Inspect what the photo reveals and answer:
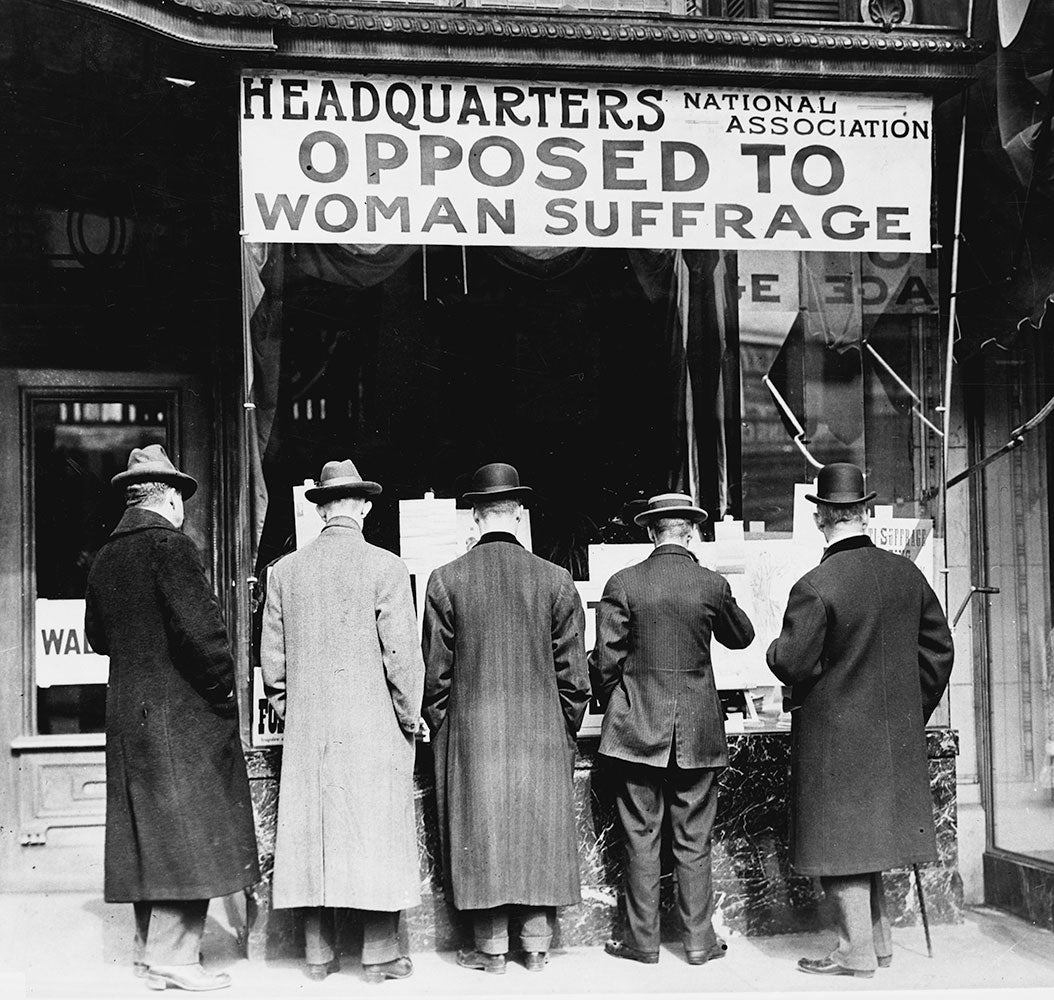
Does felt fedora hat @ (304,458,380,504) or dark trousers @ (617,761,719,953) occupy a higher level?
felt fedora hat @ (304,458,380,504)

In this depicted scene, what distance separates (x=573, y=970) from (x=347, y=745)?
58.3 inches

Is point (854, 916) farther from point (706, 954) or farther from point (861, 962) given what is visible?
point (706, 954)

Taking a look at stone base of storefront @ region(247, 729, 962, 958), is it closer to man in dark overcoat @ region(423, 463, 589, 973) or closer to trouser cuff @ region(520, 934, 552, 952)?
man in dark overcoat @ region(423, 463, 589, 973)

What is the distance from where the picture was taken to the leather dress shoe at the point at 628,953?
5.47 metres

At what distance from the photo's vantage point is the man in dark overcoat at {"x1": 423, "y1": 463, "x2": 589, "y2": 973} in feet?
17.5

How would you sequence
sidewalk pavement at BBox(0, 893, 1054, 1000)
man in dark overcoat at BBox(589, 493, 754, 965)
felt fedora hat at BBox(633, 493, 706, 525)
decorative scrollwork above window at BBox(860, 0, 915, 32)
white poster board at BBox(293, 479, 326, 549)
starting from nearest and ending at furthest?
sidewalk pavement at BBox(0, 893, 1054, 1000)
man in dark overcoat at BBox(589, 493, 754, 965)
felt fedora hat at BBox(633, 493, 706, 525)
white poster board at BBox(293, 479, 326, 549)
decorative scrollwork above window at BBox(860, 0, 915, 32)

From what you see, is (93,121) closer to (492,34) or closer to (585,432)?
(492,34)

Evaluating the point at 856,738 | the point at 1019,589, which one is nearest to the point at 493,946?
the point at 856,738

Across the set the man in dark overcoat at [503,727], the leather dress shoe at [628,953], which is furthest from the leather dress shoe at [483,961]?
the leather dress shoe at [628,953]

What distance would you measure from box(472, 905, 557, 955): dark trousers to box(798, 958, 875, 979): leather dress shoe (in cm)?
115

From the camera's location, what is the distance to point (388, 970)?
5312 millimetres

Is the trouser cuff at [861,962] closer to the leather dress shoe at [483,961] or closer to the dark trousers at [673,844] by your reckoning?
the dark trousers at [673,844]

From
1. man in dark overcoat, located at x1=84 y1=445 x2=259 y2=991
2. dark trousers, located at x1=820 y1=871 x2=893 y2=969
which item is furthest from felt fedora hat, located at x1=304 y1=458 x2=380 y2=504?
dark trousers, located at x1=820 y1=871 x2=893 y2=969

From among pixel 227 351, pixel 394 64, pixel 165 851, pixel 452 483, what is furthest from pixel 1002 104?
pixel 165 851
